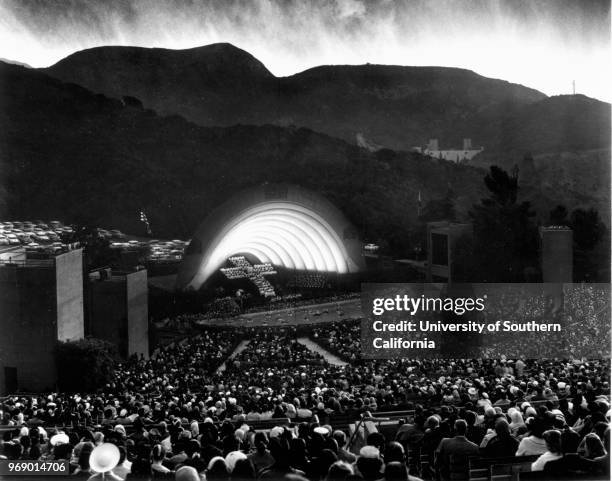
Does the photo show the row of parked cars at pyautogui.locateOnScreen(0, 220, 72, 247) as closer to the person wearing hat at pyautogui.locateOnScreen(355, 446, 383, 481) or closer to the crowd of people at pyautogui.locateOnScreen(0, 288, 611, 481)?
the crowd of people at pyautogui.locateOnScreen(0, 288, 611, 481)

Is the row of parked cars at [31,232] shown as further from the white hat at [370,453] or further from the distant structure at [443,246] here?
the white hat at [370,453]

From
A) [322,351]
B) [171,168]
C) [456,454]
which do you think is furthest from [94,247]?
[456,454]

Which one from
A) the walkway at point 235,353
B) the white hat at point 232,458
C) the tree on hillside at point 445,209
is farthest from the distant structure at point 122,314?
the white hat at point 232,458

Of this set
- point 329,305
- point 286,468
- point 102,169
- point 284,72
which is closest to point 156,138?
point 102,169

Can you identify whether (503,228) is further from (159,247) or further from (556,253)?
(159,247)

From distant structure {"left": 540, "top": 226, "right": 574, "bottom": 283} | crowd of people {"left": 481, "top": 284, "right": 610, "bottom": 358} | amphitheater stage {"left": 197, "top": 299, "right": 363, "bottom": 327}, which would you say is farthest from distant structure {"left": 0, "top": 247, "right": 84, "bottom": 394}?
distant structure {"left": 540, "top": 226, "right": 574, "bottom": 283}

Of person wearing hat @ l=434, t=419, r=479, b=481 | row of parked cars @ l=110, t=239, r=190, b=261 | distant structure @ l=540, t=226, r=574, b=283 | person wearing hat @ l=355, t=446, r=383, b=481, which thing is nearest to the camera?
person wearing hat @ l=355, t=446, r=383, b=481

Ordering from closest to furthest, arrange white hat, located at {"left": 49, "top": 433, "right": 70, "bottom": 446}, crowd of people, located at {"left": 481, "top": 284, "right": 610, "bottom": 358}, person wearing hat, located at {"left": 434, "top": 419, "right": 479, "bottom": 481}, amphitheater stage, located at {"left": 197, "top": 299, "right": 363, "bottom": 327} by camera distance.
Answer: person wearing hat, located at {"left": 434, "top": 419, "right": 479, "bottom": 481}
white hat, located at {"left": 49, "top": 433, "right": 70, "bottom": 446}
crowd of people, located at {"left": 481, "top": 284, "right": 610, "bottom": 358}
amphitheater stage, located at {"left": 197, "top": 299, "right": 363, "bottom": 327}
